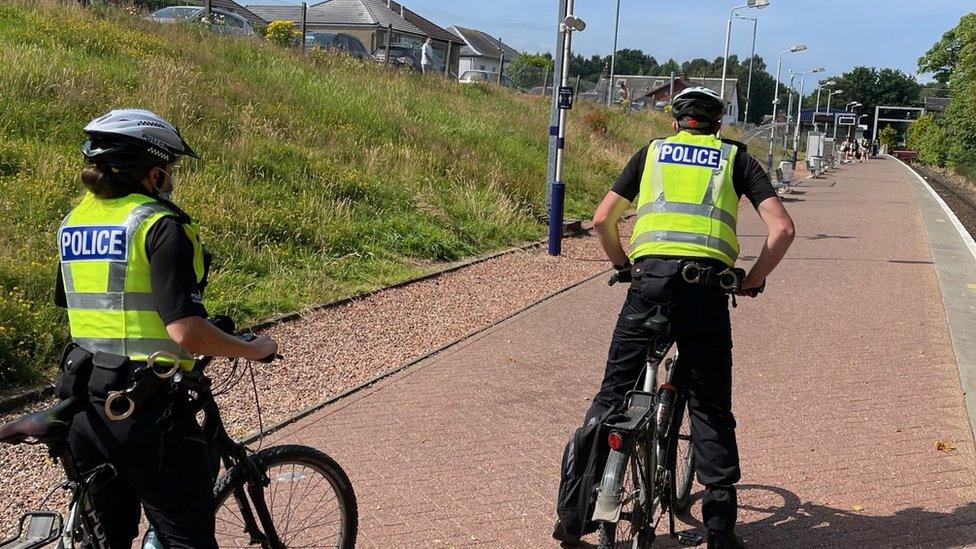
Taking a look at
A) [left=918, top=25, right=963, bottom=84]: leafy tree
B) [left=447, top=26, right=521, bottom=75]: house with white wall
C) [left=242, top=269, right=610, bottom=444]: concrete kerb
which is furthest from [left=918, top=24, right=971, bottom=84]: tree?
[left=242, top=269, right=610, bottom=444]: concrete kerb

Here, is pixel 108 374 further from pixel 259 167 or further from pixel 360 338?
pixel 259 167

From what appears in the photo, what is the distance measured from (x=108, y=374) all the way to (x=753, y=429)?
13.9 feet

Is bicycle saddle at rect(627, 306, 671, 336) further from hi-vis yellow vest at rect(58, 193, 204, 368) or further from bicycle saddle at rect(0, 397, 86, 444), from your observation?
bicycle saddle at rect(0, 397, 86, 444)

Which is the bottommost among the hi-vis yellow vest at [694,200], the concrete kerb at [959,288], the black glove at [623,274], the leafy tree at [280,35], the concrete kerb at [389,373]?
the concrete kerb at [389,373]

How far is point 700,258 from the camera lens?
372 cm

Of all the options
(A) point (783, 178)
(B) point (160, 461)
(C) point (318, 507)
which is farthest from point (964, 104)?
(B) point (160, 461)

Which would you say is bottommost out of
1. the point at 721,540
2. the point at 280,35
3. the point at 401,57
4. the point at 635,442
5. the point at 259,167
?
the point at 721,540

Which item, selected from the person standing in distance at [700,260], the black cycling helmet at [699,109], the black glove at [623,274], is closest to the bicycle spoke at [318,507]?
the person standing in distance at [700,260]

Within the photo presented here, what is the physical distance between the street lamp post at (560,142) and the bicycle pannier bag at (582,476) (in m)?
8.49

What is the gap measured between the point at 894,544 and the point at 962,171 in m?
49.3

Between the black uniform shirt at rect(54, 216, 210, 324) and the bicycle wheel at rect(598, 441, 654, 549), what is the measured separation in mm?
1712

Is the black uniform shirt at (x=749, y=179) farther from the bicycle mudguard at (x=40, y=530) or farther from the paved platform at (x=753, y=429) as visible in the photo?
the bicycle mudguard at (x=40, y=530)

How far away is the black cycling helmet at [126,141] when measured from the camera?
2.64 m

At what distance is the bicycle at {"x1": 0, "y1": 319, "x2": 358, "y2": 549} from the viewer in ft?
8.64
